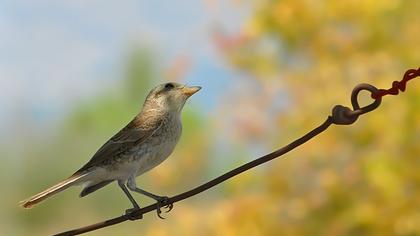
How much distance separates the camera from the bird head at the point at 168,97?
3.39 meters

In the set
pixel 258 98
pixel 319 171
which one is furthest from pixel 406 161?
pixel 258 98

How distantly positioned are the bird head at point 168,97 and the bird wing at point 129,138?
2.8 inches

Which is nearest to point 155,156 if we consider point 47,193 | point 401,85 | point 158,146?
point 158,146

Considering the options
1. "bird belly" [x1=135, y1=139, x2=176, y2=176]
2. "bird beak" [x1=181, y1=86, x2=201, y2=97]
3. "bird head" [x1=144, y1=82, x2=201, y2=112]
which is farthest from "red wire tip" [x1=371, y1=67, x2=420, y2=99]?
"bird belly" [x1=135, y1=139, x2=176, y2=176]

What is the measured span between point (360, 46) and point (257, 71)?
741mm

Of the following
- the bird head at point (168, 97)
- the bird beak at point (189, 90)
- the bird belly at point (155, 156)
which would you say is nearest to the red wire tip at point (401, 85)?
the bird beak at point (189, 90)

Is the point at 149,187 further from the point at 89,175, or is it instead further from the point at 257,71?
the point at 89,175

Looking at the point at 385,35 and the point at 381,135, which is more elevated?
the point at 385,35

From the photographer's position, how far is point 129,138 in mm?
3490

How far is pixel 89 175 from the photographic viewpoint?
3332mm

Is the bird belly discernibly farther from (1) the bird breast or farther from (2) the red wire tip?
(2) the red wire tip

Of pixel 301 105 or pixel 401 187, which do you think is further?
pixel 301 105

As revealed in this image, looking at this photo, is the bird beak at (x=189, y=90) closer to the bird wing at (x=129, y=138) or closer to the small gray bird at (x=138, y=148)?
the small gray bird at (x=138, y=148)

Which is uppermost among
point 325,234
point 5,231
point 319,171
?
point 5,231
